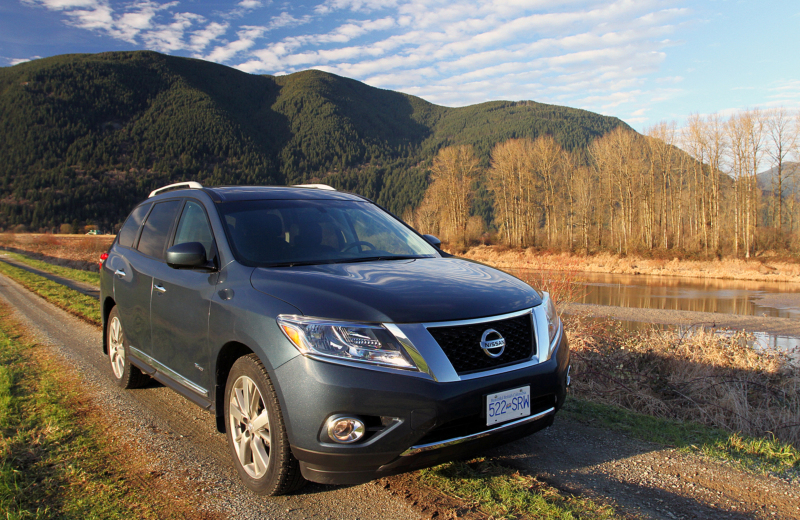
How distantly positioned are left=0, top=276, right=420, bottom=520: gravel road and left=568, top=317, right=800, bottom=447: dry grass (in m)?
4.08

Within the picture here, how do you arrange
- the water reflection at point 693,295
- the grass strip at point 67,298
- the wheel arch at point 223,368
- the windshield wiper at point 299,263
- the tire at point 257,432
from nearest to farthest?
the tire at point 257,432 → the wheel arch at point 223,368 → the windshield wiper at point 299,263 → the grass strip at point 67,298 → the water reflection at point 693,295

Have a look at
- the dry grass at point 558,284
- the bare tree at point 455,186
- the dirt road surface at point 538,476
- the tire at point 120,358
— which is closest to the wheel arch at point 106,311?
the tire at point 120,358

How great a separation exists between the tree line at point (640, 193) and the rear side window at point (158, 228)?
2060 inches

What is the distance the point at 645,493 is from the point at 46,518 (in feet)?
11.0

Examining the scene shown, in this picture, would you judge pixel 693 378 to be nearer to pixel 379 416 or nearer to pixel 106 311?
pixel 379 416

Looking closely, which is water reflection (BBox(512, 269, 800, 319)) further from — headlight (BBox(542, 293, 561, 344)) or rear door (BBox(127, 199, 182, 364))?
headlight (BBox(542, 293, 561, 344))

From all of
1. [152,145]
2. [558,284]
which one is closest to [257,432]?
[558,284]

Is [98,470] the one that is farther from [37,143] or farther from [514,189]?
[37,143]

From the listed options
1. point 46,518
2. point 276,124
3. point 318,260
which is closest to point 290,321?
point 318,260

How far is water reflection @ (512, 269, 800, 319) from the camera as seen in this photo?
989 inches

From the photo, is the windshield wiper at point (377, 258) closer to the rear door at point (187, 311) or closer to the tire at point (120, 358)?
the rear door at point (187, 311)

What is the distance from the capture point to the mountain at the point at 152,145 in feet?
423

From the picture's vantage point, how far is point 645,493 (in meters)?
3.04

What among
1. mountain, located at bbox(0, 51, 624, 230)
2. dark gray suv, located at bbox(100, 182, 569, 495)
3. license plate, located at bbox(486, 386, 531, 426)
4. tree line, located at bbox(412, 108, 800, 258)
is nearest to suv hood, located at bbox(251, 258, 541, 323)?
dark gray suv, located at bbox(100, 182, 569, 495)
